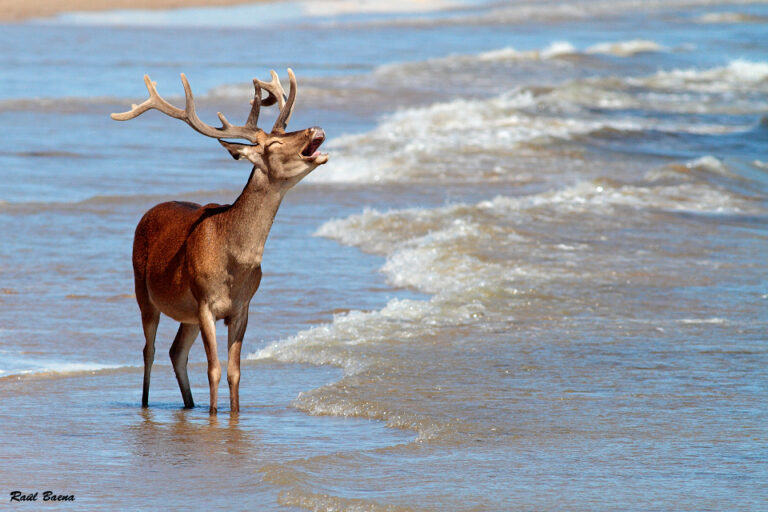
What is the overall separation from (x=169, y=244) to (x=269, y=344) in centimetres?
184

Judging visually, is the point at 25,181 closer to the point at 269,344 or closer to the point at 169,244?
the point at 269,344

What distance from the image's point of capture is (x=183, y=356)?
7457 mm

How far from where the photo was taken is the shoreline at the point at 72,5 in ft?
163

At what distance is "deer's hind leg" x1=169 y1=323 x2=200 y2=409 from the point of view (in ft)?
24.2

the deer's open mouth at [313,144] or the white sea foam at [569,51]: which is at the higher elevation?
the deer's open mouth at [313,144]

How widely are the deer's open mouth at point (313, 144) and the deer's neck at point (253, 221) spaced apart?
32 cm

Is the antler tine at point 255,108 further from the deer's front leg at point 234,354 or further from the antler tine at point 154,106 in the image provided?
the deer's front leg at point 234,354

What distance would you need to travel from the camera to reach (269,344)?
8930 millimetres

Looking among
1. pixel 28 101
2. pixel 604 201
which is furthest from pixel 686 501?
pixel 28 101

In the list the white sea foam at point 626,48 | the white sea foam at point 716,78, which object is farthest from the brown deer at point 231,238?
the white sea foam at point 626,48

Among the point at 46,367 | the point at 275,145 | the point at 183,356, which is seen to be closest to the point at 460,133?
the point at 46,367

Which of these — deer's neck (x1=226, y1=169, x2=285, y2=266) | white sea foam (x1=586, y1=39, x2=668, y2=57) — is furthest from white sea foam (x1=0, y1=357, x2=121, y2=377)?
white sea foam (x1=586, y1=39, x2=668, y2=57)

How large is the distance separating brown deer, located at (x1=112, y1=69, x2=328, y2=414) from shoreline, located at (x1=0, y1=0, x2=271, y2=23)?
142 ft

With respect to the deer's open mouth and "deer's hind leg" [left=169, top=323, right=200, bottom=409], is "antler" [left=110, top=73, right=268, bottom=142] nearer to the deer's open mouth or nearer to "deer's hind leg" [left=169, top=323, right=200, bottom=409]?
the deer's open mouth
